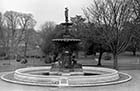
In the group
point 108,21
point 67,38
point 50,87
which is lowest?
point 50,87

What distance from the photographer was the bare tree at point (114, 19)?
3095cm

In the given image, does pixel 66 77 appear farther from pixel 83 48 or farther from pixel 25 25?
pixel 25 25

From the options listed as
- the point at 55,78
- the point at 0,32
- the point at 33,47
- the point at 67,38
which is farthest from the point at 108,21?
the point at 33,47

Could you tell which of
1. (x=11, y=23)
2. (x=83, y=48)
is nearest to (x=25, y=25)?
(x=11, y=23)

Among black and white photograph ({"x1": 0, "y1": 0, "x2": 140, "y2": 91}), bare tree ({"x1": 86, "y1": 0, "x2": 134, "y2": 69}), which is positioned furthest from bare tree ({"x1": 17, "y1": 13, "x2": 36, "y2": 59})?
bare tree ({"x1": 86, "y1": 0, "x2": 134, "y2": 69})

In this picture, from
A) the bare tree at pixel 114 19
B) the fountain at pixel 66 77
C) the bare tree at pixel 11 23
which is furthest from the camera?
the bare tree at pixel 11 23

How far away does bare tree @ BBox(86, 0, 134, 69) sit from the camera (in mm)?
30953

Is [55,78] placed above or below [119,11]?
below

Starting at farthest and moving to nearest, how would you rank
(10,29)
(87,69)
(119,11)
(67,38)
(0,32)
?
A: 1. (10,29)
2. (0,32)
3. (119,11)
4. (87,69)
5. (67,38)

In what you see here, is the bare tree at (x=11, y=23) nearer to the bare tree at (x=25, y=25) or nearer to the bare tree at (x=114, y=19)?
the bare tree at (x=25, y=25)

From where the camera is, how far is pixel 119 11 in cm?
3152

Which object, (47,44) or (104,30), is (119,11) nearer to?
(104,30)

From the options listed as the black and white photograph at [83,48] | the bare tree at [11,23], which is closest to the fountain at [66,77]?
the black and white photograph at [83,48]

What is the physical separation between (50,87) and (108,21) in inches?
706
